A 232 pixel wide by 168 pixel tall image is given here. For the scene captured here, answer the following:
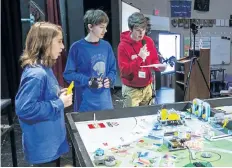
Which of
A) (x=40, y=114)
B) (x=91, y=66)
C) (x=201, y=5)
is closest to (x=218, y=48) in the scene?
(x=201, y=5)

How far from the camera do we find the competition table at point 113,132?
1.19 meters

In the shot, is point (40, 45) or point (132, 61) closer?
point (40, 45)

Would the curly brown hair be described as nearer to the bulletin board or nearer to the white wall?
the white wall

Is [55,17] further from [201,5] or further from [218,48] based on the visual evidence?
[218,48]

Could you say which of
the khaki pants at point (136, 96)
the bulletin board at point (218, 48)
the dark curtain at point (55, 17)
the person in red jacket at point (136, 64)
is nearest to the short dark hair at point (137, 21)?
the person in red jacket at point (136, 64)

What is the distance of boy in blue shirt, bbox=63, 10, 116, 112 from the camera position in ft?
6.77

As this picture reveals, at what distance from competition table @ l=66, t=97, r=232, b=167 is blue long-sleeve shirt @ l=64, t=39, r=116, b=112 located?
30 cm

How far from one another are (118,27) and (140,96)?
3270mm

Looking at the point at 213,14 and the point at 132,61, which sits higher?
the point at 213,14

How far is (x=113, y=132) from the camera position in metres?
1.57

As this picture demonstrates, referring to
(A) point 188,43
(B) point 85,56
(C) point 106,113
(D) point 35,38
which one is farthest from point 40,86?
(A) point 188,43

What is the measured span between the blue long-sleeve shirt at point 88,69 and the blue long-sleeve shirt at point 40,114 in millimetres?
521

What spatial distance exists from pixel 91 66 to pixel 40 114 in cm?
75

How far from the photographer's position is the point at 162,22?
5355 mm
